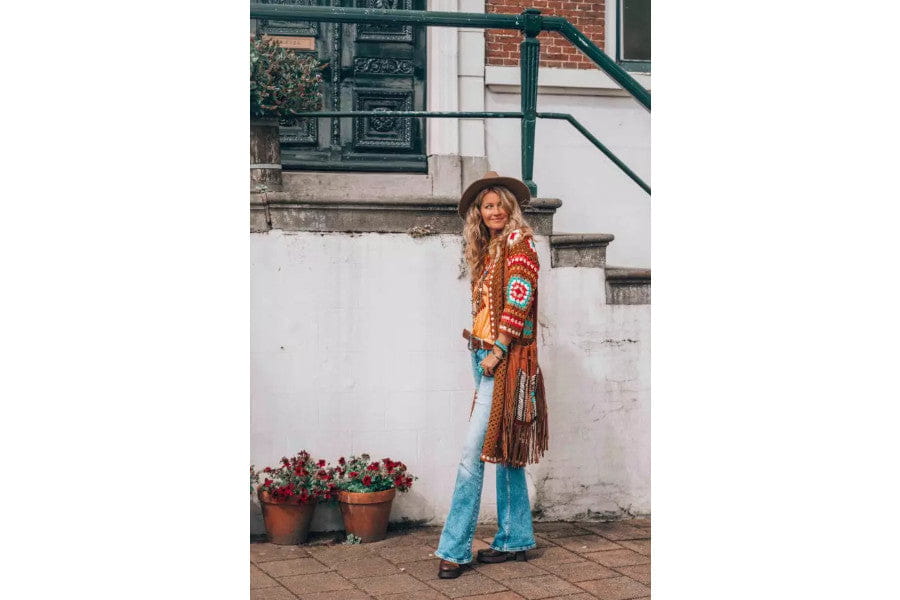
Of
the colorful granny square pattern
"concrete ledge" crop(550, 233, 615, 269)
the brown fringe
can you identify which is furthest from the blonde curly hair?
"concrete ledge" crop(550, 233, 615, 269)

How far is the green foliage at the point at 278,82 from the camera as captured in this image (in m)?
4.09

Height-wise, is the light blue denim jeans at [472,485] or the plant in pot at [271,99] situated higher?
the plant in pot at [271,99]

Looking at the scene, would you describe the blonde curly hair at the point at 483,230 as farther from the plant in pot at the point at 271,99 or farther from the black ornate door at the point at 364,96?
the black ornate door at the point at 364,96

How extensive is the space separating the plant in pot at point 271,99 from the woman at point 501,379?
34.0 inches

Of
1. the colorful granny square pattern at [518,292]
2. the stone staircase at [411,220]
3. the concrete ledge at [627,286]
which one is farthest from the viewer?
the concrete ledge at [627,286]

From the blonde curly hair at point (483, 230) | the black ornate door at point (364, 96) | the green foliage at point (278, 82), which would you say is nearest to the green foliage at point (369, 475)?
the blonde curly hair at point (483, 230)

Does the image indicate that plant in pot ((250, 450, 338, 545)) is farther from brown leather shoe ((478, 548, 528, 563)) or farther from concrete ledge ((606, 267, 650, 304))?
concrete ledge ((606, 267, 650, 304))

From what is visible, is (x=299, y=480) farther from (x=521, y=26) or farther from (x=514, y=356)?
(x=521, y=26)

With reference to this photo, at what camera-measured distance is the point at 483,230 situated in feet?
12.6
